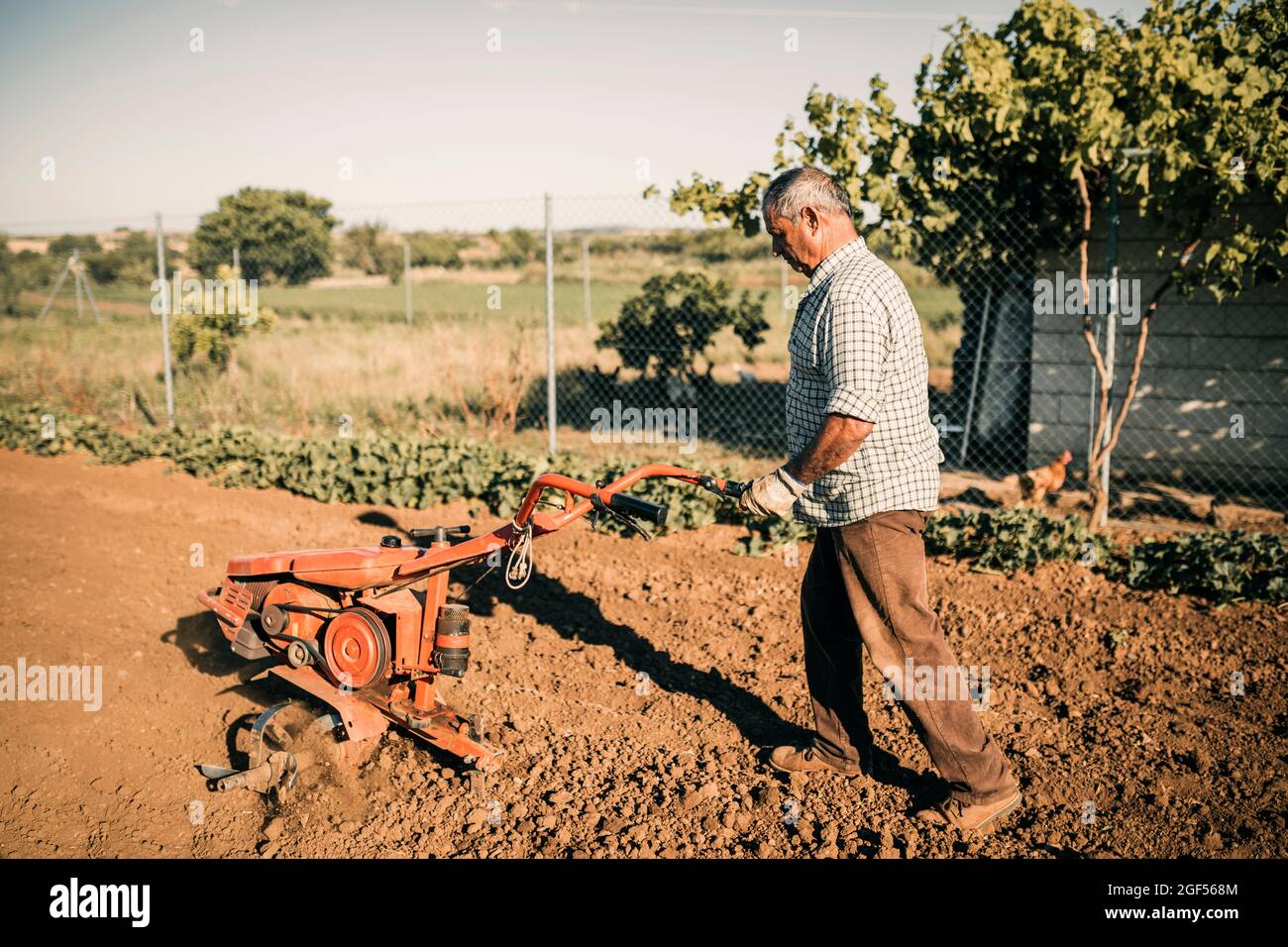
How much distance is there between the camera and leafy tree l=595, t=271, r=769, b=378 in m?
11.0

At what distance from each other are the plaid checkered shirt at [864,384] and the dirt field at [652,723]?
1.26 m

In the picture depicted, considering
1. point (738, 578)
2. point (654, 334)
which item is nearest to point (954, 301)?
point (654, 334)

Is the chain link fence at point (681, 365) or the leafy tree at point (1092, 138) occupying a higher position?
the leafy tree at point (1092, 138)

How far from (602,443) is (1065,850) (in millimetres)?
7497

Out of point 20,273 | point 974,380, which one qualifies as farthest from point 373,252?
point 974,380

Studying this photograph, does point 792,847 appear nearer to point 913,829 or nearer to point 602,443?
point 913,829

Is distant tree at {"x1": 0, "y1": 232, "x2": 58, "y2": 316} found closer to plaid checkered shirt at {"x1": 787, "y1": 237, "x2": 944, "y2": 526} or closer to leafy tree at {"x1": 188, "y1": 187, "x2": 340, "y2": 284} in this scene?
leafy tree at {"x1": 188, "y1": 187, "x2": 340, "y2": 284}

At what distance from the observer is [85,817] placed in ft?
13.0

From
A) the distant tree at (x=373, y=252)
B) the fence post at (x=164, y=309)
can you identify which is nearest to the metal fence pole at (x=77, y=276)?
the distant tree at (x=373, y=252)

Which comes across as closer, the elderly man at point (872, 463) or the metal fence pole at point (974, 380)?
the elderly man at point (872, 463)

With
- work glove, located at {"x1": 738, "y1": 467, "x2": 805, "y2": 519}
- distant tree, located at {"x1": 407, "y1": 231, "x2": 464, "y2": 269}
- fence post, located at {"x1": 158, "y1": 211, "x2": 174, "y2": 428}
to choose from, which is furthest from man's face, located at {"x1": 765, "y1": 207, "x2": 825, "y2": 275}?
distant tree, located at {"x1": 407, "y1": 231, "x2": 464, "y2": 269}

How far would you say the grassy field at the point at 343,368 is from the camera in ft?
35.2

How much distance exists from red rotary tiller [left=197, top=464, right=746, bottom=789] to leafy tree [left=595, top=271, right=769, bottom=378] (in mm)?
6948

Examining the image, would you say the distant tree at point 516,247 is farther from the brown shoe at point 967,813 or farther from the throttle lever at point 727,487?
the brown shoe at point 967,813
